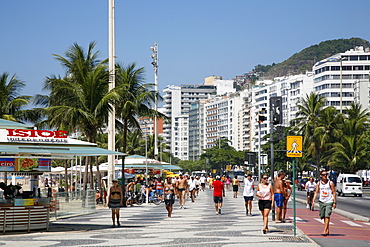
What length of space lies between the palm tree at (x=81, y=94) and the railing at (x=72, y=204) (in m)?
5.06

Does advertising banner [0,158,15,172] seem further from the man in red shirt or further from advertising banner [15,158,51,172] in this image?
the man in red shirt

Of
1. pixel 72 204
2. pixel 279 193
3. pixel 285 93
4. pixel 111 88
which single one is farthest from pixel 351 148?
pixel 285 93

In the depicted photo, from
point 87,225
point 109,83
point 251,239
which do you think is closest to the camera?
point 251,239

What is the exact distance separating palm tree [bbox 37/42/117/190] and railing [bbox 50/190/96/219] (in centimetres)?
506

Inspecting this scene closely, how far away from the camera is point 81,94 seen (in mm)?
33750

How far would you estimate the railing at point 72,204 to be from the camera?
25.4m

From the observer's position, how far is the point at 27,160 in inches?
886

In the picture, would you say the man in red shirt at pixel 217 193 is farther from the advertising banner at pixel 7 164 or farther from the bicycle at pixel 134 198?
the bicycle at pixel 134 198

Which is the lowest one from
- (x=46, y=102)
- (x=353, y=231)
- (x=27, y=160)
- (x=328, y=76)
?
(x=353, y=231)

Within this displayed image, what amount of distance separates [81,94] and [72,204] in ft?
26.9

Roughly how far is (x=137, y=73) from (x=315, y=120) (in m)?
46.4

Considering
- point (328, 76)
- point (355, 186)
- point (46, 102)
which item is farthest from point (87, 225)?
point (328, 76)

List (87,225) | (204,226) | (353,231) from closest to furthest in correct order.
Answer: (353,231)
(204,226)
(87,225)

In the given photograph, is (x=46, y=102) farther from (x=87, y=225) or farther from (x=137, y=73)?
(x=87, y=225)
